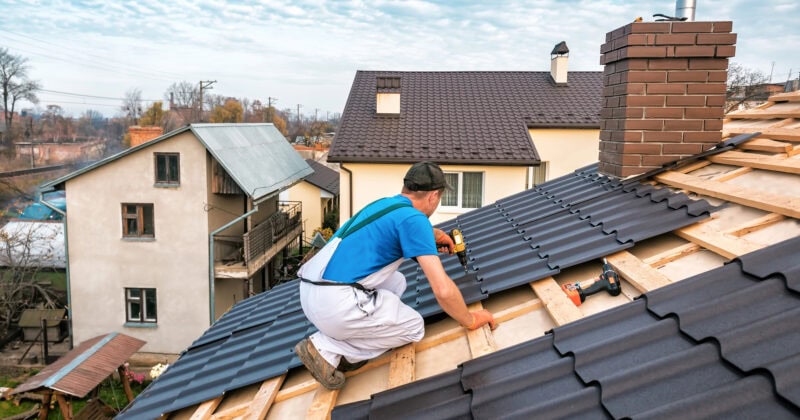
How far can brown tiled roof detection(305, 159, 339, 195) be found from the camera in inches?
1291

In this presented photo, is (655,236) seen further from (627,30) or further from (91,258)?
(91,258)

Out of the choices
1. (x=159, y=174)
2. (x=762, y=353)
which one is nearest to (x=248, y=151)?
(x=159, y=174)

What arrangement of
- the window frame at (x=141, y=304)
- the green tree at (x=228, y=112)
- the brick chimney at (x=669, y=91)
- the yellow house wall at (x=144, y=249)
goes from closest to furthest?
the brick chimney at (x=669, y=91), the yellow house wall at (x=144, y=249), the window frame at (x=141, y=304), the green tree at (x=228, y=112)

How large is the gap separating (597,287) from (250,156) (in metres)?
18.2

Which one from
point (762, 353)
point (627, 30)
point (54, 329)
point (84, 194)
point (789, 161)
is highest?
point (627, 30)

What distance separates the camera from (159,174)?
17.5 meters

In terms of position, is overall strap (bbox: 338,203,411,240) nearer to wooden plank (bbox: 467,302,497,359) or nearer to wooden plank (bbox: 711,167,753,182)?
wooden plank (bbox: 467,302,497,359)

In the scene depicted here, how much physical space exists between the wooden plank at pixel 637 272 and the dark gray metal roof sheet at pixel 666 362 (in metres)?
0.22

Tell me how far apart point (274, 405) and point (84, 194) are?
1746cm

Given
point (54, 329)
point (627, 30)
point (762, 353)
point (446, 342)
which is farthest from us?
point (54, 329)

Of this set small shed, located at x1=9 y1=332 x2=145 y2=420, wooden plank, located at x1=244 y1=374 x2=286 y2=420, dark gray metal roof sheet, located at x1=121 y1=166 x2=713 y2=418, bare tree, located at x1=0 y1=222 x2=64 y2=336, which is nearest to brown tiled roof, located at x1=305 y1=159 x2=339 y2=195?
bare tree, located at x1=0 y1=222 x2=64 y2=336

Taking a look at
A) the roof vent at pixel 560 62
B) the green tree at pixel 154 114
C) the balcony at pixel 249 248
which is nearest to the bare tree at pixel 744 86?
the roof vent at pixel 560 62

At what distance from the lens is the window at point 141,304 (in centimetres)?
1805

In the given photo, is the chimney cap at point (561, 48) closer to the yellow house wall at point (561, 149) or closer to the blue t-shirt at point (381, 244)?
the yellow house wall at point (561, 149)
